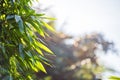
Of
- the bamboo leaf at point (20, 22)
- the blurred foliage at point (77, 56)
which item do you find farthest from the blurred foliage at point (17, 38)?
the blurred foliage at point (77, 56)

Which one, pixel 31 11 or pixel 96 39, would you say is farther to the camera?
pixel 96 39

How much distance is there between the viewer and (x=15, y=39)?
2137 mm

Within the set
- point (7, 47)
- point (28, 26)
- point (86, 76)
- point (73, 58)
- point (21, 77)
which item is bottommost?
point (21, 77)

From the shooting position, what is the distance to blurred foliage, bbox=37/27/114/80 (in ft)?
31.1

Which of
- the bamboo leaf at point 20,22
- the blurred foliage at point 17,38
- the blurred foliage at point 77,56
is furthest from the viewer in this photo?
the blurred foliage at point 77,56

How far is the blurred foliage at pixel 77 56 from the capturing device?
9.49 metres

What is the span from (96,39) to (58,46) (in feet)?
4.27

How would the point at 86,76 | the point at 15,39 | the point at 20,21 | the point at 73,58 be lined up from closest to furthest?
the point at 20,21
the point at 15,39
the point at 86,76
the point at 73,58

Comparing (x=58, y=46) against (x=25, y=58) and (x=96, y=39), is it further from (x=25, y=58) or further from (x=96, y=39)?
(x=25, y=58)

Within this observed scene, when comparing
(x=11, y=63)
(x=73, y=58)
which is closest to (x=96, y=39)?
(x=73, y=58)

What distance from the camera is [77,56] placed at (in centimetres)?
1021

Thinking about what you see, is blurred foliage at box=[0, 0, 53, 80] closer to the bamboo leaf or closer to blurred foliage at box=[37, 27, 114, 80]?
the bamboo leaf

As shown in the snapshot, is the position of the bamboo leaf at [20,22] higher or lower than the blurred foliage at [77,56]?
lower

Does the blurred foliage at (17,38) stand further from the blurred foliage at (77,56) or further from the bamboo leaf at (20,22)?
the blurred foliage at (77,56)
